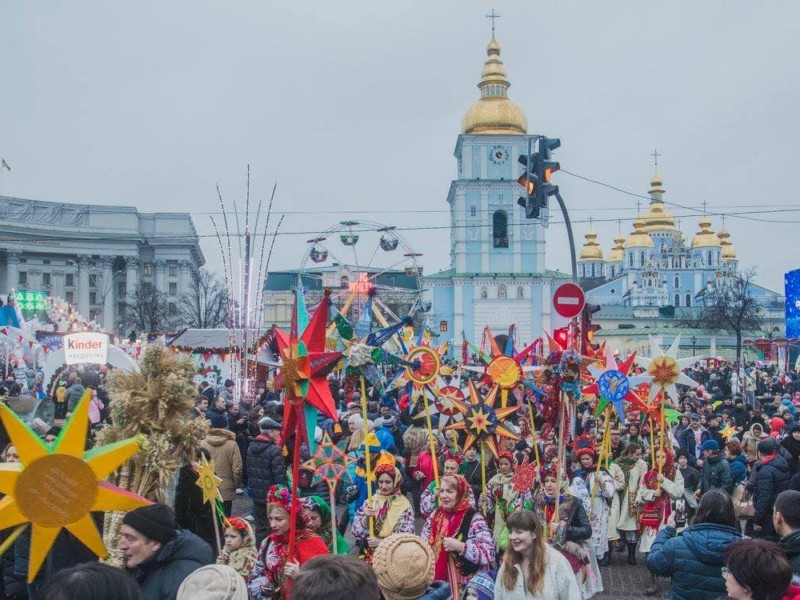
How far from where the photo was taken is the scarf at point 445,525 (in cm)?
587

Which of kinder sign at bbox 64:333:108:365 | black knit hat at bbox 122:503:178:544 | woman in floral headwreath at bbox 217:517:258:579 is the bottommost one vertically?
woman in floral headwreath at bbox 217:517:258:579

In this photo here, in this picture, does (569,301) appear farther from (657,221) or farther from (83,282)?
(657,221)

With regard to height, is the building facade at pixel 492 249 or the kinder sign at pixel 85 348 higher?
the building facade at pixel 492 249

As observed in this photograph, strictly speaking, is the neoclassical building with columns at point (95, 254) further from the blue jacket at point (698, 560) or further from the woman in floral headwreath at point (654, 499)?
the blue jacket at point (698, 560)

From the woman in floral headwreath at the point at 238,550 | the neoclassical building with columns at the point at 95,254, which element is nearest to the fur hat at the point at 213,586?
the woman in floral headwreath at the point at 238,550

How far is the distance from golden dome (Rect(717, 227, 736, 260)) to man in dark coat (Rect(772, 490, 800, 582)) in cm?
10502

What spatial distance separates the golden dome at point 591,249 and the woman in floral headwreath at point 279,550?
113292mm

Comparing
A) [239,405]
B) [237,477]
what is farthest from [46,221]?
[237,477]

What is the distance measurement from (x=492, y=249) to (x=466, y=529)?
60.0 metres

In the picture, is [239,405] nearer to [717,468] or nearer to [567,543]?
[717,468]

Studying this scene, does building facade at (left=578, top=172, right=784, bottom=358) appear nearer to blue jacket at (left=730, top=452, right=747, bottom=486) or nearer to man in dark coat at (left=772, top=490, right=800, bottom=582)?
blue jacket at (left=730, top=452, right=747, bottom=486)

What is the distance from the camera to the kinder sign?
57.3 feet

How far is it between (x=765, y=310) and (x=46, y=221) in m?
70.0

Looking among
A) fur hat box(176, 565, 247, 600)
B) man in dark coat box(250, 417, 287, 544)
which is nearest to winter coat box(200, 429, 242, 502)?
man in dark coat box(250, 417, 287, 544)
